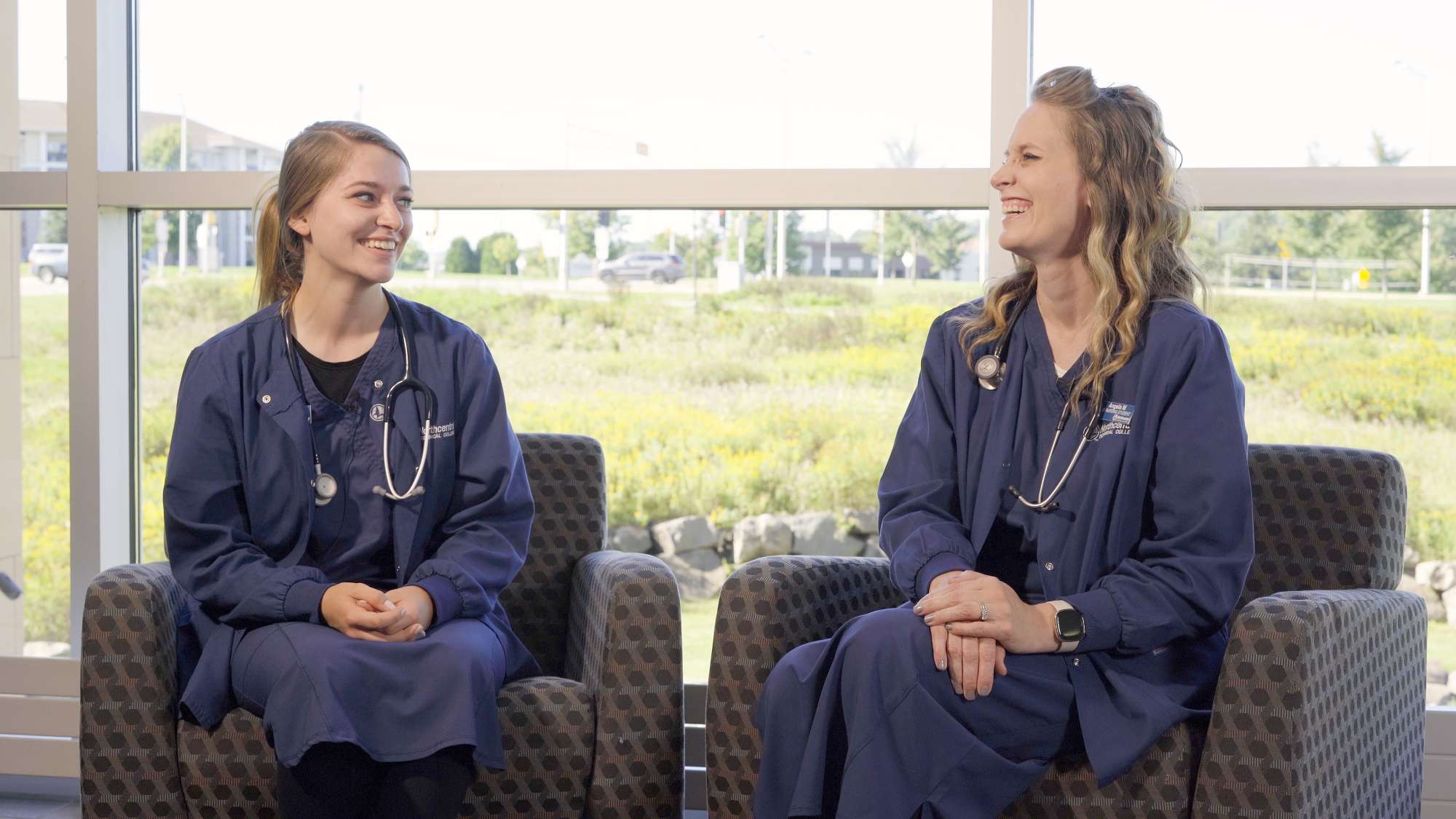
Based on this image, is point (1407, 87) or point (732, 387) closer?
point (1407, 87)

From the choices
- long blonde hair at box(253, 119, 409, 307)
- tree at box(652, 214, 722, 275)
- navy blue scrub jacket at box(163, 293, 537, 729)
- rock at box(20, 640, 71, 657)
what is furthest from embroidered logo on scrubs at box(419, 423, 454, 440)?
rock at box(20, 640, 71, 657)

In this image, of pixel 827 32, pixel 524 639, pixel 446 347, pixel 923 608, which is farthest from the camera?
pixel 827 32

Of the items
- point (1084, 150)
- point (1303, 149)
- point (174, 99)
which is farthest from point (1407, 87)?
point (174, 99)

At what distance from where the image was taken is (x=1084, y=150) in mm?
2129

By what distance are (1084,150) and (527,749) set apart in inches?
51.0

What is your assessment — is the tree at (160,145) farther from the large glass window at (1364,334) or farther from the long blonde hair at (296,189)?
the large glass window at (1364,334)

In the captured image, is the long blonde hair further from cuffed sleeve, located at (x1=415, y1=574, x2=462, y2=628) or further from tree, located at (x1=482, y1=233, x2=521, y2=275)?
tree, located at (x1=482, y1=233, x2=521, y2=275)

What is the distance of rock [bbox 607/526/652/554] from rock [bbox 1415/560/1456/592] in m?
1.77

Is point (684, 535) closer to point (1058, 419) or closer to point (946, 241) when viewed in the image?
point (946, 241)

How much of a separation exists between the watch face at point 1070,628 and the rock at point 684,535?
4.70ft

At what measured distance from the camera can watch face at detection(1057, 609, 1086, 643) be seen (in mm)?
1886

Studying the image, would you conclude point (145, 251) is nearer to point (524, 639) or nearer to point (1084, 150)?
point (524, 639)

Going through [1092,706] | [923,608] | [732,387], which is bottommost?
[1092,706]

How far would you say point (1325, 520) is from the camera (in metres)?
2.28
